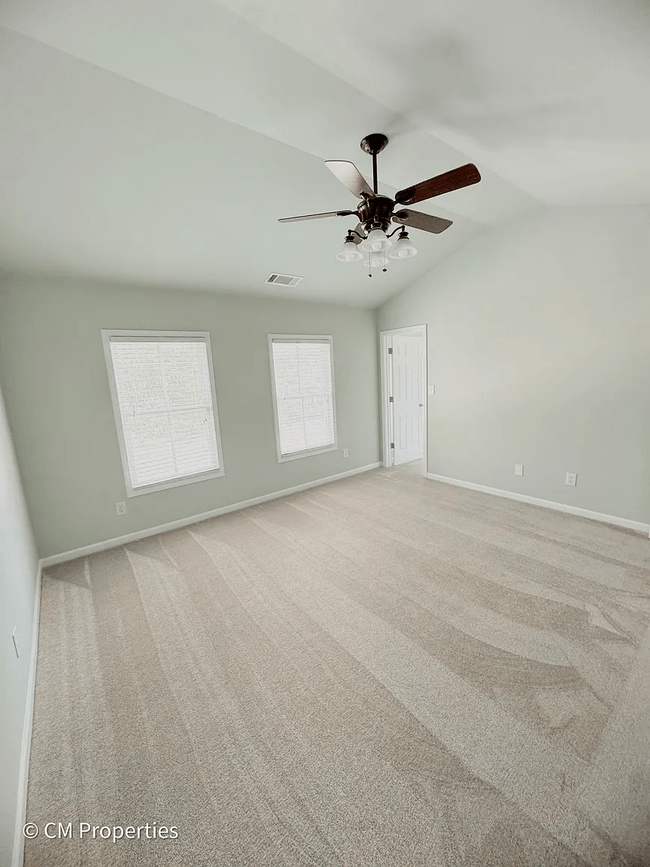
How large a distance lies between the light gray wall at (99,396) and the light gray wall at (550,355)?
6.24ft

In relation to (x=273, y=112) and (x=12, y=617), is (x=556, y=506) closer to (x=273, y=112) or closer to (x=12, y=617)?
(x=273, y=112)

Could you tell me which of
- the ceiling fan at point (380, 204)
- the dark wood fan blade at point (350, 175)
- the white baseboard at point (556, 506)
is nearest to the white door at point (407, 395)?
the white baseboard at point (556, 506)

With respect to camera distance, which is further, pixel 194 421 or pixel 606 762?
pixel 194 421

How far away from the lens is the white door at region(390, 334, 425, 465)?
17.4ft

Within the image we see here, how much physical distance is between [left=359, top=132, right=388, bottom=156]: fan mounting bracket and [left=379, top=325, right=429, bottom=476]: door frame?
107 inches

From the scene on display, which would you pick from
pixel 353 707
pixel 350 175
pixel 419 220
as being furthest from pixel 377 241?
pixel 353 707

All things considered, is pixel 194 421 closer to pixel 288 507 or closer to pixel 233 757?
pixel 288 507

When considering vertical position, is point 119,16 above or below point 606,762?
above

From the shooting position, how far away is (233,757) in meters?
1.42

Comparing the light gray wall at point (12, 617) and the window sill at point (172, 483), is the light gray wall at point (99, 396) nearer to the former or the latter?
the window sill at point (172, 483)

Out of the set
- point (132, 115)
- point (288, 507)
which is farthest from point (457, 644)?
point (132, 115)

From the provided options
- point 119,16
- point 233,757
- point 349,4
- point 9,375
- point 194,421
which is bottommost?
point 233,757

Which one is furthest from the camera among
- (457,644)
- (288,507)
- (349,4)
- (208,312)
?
(288,507)

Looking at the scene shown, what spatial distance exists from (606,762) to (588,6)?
2636 mm
